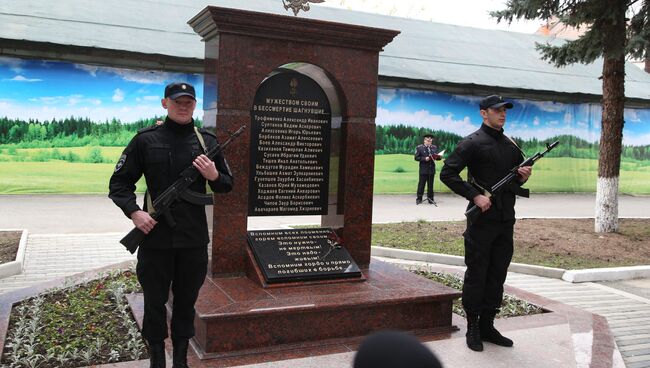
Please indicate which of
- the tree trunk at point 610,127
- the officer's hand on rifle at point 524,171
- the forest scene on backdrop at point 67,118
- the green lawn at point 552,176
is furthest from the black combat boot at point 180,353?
the green lawn at point 552,176

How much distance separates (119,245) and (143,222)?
6458 millimetres

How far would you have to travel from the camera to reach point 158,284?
3904 mm

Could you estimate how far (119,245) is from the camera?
9.67 m

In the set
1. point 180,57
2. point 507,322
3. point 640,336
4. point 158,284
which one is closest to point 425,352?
point 158,284

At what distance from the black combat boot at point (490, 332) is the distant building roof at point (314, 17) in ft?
40.8

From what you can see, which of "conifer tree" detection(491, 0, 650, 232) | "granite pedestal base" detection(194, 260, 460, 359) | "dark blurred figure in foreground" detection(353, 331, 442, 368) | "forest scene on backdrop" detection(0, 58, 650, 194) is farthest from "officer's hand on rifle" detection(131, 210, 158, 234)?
"forest scene on backdrop" detection(0, 58, 650, 194)

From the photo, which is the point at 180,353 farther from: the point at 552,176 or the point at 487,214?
the point at 552,176

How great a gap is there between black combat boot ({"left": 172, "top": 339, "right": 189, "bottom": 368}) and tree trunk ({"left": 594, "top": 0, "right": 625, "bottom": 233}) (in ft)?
31.1

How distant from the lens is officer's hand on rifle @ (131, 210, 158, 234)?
3.68 metres

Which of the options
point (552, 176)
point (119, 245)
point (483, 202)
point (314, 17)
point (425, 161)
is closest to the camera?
point (483, 202)

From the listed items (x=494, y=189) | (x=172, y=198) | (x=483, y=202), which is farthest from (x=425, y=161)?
(x=172, y=198)

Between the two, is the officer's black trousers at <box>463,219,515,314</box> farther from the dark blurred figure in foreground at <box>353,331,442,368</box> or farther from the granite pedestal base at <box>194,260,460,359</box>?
the dark blurred figure in foreground at <box>353,331,442,368</box>

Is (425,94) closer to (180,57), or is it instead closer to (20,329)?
(180,57)

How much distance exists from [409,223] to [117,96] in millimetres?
8767
